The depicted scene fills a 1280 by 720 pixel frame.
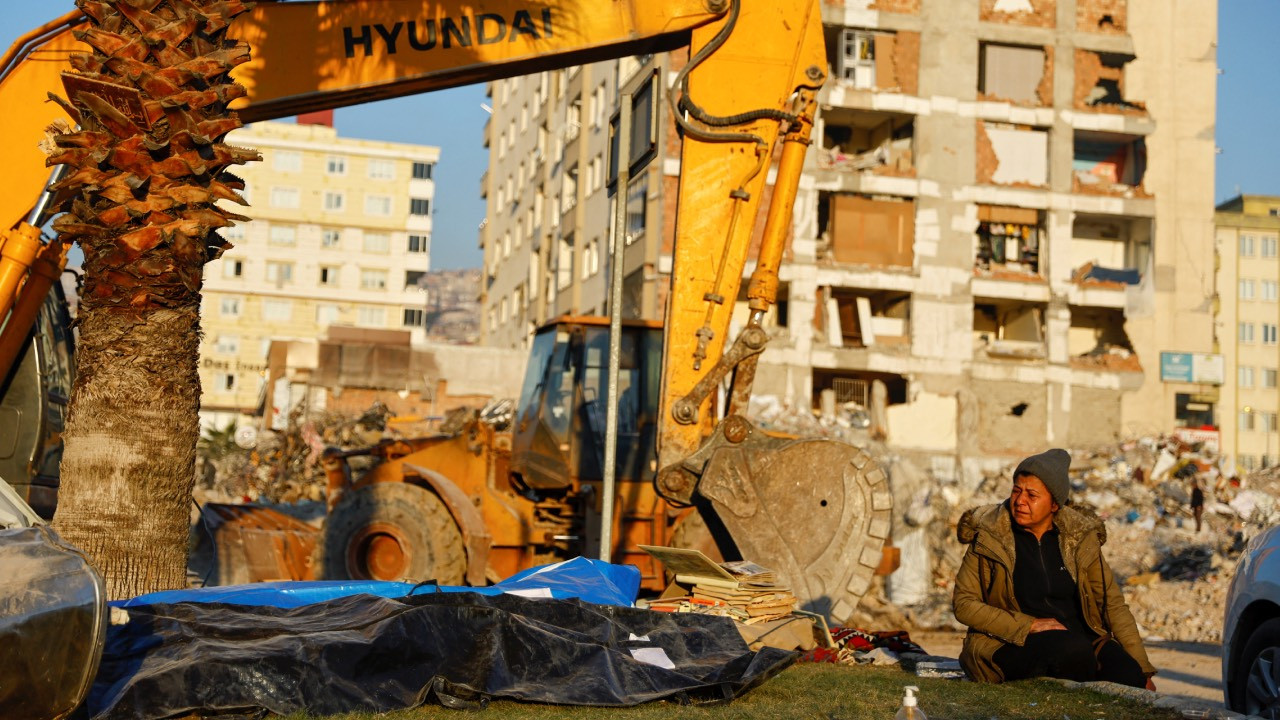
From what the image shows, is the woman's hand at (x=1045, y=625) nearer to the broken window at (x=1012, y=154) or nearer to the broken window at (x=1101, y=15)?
the broken window at (x=1012, y=154)

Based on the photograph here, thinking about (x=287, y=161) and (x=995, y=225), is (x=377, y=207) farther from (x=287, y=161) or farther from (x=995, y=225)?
(x=995, y=225)

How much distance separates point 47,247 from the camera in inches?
391

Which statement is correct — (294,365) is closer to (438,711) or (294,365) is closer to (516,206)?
(516,206)

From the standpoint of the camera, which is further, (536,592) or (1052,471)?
(536,592)

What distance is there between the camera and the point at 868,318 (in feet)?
139

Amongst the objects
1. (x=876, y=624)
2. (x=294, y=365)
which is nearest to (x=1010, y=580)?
(x=876, y=624)

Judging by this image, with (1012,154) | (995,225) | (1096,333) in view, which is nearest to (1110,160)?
(1012,154)

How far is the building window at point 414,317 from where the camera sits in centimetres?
8338

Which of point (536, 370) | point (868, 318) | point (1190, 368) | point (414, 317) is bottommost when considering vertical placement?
point (536, 370)

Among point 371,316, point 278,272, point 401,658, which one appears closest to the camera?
point 401,658

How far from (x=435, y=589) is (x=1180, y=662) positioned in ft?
39.3

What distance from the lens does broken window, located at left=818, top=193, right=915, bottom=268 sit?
42.3 meters

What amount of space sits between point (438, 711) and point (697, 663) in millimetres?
1610

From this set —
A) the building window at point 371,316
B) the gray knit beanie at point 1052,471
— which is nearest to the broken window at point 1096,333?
the gray knit beanie at point 1052,471
